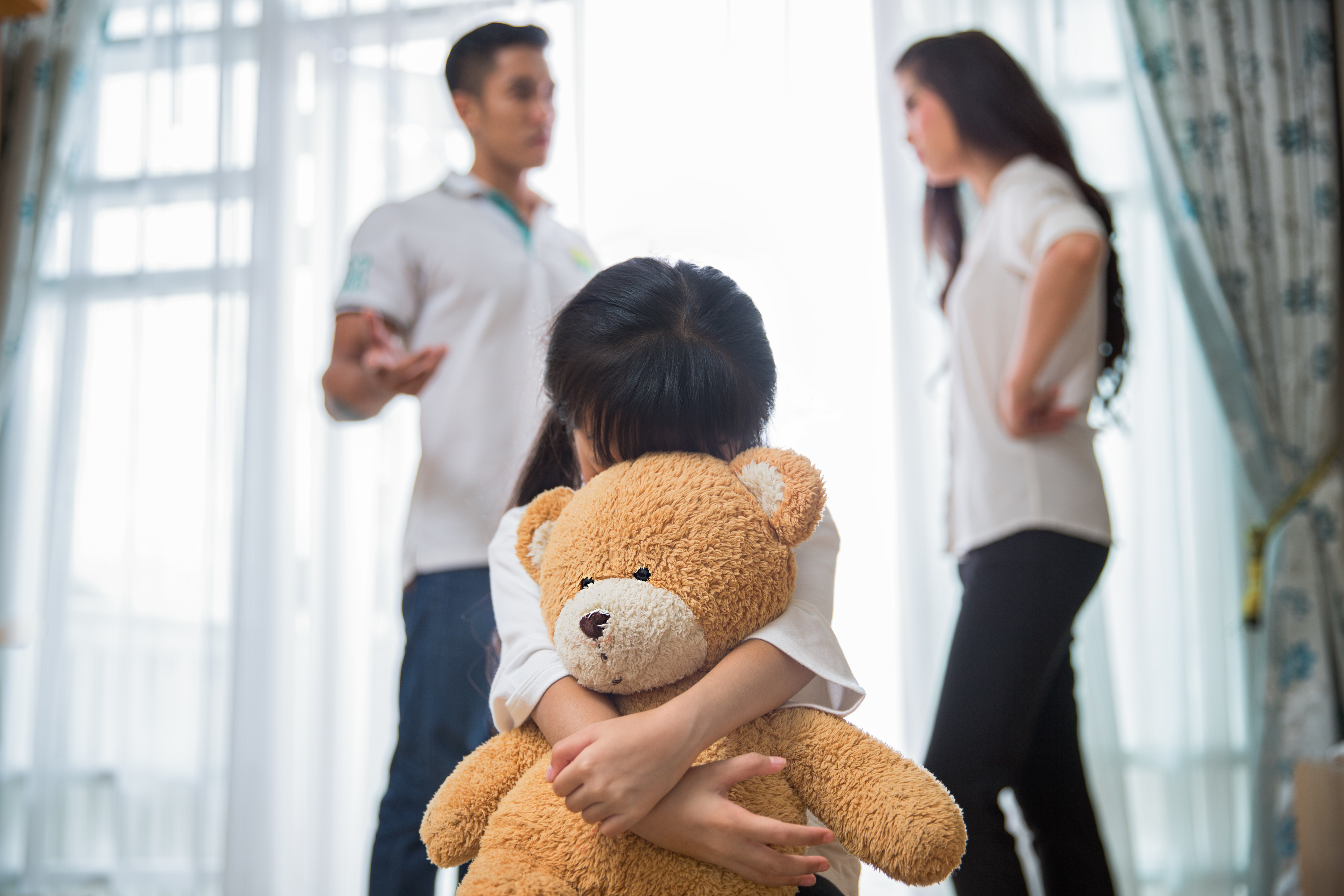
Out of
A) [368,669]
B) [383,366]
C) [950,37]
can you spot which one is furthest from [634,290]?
[368,669]

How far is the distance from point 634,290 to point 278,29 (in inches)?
70.6

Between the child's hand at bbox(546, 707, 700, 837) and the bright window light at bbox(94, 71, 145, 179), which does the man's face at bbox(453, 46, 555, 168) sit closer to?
the child's hand at bbox(546, 707, 700, 837)

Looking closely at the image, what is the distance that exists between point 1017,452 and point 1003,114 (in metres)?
0.40

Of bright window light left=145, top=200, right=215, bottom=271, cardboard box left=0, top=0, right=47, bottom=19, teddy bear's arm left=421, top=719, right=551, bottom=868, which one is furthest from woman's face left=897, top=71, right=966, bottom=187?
bright window light left=145, top=200, right=215, bottom=271

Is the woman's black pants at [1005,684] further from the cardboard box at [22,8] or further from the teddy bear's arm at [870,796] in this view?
the cardboard box at [22,8]

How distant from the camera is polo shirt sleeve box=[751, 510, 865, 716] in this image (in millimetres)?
497

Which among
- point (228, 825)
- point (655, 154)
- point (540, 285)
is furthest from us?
point (228, 825)

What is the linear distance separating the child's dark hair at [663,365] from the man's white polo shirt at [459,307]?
18 centimetres

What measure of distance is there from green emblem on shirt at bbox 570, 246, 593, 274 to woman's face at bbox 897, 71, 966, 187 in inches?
18.8

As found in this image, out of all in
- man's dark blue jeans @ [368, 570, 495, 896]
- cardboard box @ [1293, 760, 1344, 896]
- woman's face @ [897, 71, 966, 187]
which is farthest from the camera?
cardboard box @ [1293, 760, 1344, 896]

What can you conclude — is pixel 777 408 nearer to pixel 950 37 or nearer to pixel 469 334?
pixel 469 334

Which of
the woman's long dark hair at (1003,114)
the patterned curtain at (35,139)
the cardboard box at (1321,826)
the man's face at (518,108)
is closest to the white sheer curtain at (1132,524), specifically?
the cardboard box at (1321,826)

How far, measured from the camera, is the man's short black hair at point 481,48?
1013 millimetres

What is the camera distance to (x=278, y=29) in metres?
1.93
